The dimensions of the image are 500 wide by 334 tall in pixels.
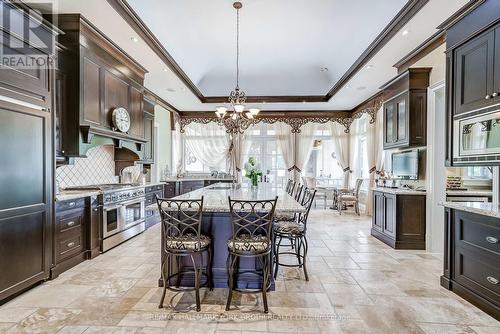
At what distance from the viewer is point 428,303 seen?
8.51 feet

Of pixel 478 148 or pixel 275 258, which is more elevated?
pixel 478 148

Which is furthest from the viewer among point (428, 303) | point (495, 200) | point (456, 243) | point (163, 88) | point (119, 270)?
point (163, 88)

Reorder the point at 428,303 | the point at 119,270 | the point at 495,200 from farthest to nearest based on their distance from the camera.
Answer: the point at 119,270 < the point at 495,200 < the point at 428,303

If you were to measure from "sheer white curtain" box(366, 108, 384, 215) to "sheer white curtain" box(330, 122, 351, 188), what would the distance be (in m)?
1.36

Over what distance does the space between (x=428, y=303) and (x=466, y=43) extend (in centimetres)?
257

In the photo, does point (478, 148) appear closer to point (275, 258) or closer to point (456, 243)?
point (456, 243)

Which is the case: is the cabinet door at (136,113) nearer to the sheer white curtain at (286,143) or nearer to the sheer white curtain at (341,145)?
the sheer white curtain at (286,143)

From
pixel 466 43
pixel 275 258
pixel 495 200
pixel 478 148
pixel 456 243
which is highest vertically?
pixel 466 43

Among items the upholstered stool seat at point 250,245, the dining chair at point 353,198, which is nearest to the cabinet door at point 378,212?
the dining chair at point 353,198

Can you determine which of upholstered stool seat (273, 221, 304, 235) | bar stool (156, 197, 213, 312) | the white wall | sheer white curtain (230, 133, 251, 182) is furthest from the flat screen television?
the white wall

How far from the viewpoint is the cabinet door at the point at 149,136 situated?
5.72 metres

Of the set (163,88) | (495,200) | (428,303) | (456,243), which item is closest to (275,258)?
(428,303)

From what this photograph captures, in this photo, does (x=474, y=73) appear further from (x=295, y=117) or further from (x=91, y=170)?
(x=295, y=117)

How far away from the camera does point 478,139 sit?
2.63m
